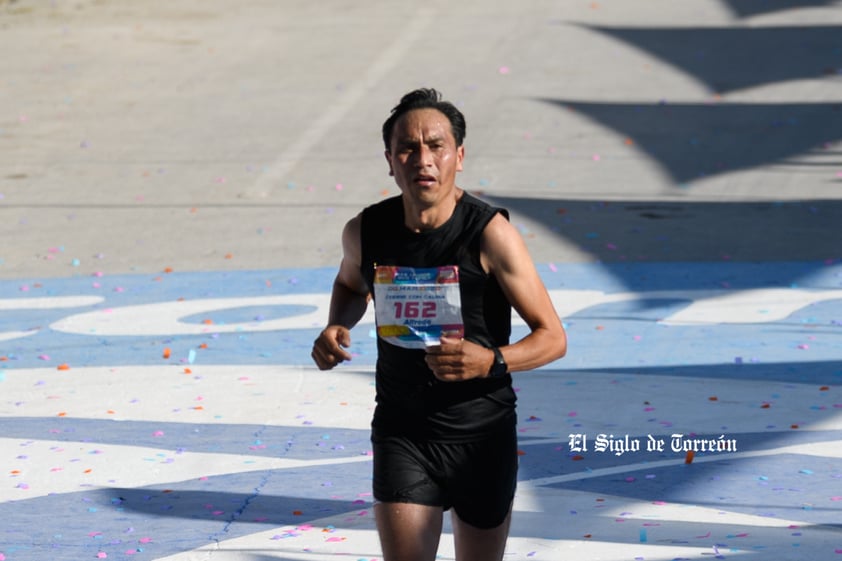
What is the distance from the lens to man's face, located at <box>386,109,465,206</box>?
14.2 feet

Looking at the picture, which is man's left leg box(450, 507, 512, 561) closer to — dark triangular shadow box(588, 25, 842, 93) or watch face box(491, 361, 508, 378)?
watch face box(491, 361, 508, 378)

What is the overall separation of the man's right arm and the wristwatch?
469 millimetres

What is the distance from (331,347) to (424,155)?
659mm

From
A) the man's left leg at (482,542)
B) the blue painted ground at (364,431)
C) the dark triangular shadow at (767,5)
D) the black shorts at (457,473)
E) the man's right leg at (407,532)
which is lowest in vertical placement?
the blue painted ground at (364,431)

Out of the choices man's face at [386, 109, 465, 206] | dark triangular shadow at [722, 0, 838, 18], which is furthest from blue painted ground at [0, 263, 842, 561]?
dark triangular shadow at [722, 0, 838, 18]

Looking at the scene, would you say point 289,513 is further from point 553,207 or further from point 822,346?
point 553,207

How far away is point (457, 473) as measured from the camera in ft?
14.6

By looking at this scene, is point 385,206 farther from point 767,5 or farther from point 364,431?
point 767,5

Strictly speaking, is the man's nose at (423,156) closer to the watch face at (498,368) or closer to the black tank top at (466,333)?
the black tank top at (466,333)

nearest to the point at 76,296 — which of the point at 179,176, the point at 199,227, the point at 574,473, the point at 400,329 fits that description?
the point at 199,227

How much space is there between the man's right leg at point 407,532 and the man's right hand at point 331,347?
18.5 inches

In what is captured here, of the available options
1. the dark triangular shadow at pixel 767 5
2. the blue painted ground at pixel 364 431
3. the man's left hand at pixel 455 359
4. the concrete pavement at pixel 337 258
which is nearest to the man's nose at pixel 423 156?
the man's left hand at pixel 455 359

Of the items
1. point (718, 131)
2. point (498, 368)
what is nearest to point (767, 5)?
point (718, 131)

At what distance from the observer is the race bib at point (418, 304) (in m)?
4.35
